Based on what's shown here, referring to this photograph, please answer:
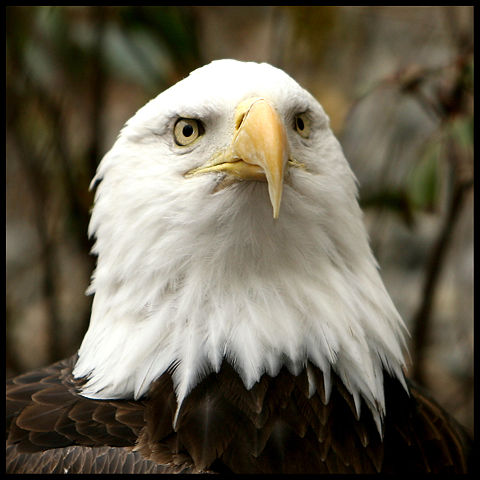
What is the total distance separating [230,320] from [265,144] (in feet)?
1.56

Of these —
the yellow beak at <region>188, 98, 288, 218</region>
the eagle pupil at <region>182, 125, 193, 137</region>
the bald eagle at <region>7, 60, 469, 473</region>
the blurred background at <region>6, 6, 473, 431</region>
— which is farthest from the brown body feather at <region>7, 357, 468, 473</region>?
the blurred background at <region>6, 6, 473, 431</region>

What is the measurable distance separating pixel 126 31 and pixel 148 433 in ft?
7.28

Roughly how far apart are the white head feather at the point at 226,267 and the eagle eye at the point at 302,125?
17 mm

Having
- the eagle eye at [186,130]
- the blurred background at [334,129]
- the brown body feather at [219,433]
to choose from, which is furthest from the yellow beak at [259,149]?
the blurred background at [334,129]

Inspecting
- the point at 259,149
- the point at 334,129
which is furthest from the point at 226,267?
the point at 334,129

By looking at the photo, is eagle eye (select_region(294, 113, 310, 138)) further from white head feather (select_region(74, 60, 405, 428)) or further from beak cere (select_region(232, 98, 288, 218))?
beak cere (select_region(232, 98, 288, 218))

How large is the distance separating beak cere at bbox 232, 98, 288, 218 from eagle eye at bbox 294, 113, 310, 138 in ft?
0.75

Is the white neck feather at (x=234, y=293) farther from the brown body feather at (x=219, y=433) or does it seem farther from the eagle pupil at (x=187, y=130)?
the eagle pupil at (x=187, y=130)

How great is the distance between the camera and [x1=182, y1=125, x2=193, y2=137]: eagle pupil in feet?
5.93

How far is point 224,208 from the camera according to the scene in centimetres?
172

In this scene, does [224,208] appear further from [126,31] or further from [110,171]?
[126,31]

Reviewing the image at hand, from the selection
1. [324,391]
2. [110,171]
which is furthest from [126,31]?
[324,391]

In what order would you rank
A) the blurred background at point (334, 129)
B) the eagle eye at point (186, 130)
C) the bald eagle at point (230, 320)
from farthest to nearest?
the blurred background at point (334, 129) → the eagle eye at point (186, 130) → the bald eagle at point (230, 320)

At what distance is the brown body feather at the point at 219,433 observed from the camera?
1640 mm
